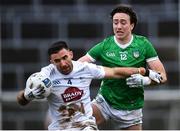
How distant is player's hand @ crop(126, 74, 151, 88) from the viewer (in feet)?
35.3

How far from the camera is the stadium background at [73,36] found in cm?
1731

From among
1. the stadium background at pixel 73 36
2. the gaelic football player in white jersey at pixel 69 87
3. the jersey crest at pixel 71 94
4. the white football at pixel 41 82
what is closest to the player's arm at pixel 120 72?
the gaelic football player in white jersey at pixel 69 87

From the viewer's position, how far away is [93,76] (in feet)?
35.6

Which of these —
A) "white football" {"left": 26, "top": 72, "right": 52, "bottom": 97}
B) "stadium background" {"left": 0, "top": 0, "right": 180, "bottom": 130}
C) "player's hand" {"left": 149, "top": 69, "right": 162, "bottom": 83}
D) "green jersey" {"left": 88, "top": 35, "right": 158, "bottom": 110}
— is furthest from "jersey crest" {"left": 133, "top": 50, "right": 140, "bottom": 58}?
"stadium background" {"left": 0, "top": 0, "right": 180, "bottom": 130}

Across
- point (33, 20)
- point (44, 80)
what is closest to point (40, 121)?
point (33, 20)

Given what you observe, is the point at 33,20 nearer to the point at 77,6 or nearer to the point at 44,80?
the point at 77,6

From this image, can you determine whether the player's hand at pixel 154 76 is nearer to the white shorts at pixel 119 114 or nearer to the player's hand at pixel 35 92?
the white shorts at pixel 119 114

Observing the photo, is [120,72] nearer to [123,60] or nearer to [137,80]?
[137,80]

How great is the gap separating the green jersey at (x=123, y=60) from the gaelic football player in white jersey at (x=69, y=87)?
411 millimetres

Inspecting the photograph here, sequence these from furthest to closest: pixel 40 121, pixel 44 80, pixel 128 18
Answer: pixel 40 121 → pixel 128 18 → pixel 44 80

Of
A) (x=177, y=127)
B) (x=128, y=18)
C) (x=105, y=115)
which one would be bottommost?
(x=177, y=127)

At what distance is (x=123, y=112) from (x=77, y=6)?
6282 mm

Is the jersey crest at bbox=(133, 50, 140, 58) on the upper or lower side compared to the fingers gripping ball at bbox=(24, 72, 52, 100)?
upper

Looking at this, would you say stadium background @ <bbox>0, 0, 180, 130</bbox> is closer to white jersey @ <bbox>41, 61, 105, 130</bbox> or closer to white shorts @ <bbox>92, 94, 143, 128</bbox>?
white shorts @ <bbox>92, 94, 143, 128</bbox>
